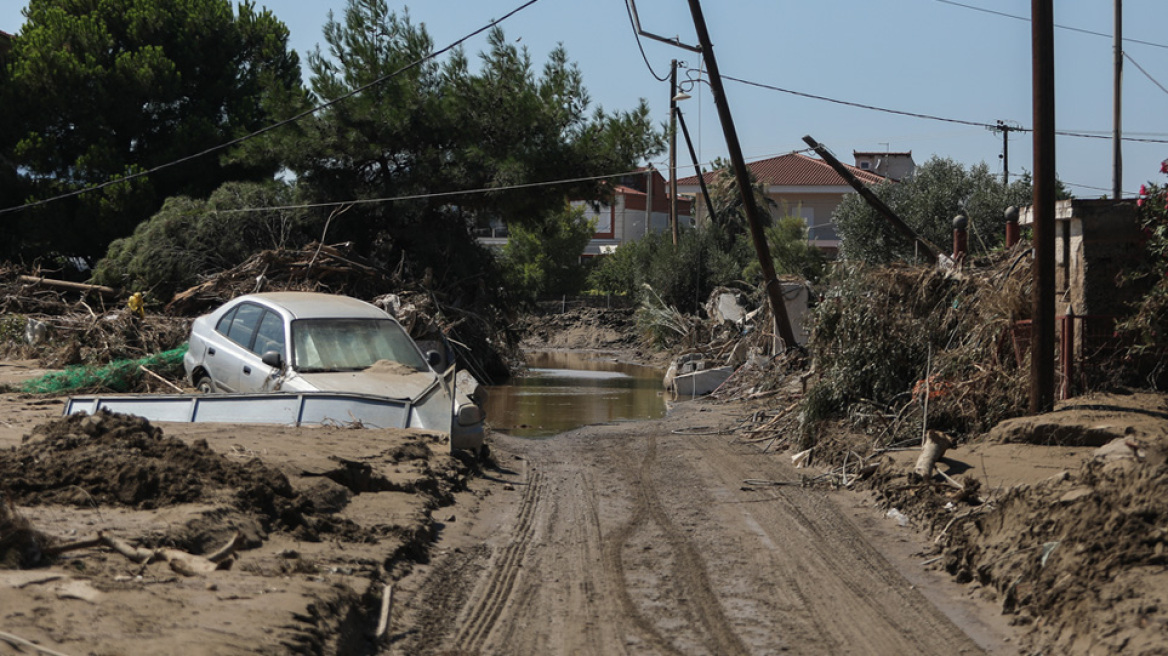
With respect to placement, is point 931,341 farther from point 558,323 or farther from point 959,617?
point 558,323

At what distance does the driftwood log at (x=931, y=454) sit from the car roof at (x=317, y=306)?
6751mm

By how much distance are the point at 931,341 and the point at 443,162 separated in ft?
49.7

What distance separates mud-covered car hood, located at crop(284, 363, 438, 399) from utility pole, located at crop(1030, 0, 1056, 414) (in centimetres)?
606

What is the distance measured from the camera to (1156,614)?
15.9 ft

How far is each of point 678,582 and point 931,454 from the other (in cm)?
360

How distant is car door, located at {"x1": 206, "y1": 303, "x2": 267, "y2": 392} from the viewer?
12.4 meters

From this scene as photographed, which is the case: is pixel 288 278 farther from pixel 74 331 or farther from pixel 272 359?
pixel 272 359

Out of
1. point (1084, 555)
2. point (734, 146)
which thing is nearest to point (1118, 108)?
point (734, 146)

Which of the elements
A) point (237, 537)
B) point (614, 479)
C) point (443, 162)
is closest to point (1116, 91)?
point (443, 162)

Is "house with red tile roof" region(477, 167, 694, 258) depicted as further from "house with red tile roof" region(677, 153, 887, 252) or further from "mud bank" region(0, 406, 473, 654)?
"mud bank" region(0, 406, 473, 654)

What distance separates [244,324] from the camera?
1285 centimetres

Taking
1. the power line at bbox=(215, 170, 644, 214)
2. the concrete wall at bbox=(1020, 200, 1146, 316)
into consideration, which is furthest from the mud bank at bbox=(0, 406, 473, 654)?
the power line at bbox=(215, 170, 644, 214)

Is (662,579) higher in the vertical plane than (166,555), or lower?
lower

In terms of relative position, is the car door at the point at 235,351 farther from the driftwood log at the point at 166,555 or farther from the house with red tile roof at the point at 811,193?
the house with red tile roof at the point at 811,193
